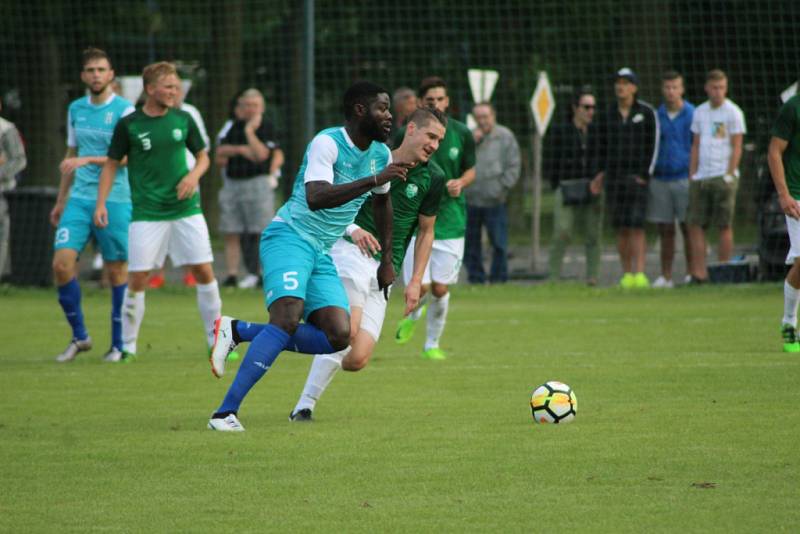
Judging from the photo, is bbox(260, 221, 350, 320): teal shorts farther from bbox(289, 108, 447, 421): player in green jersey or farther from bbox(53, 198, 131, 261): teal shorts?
bbox(53, 198, 131, 261): teal shorts

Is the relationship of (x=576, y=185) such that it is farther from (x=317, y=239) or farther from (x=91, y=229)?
(x=317, y=239)

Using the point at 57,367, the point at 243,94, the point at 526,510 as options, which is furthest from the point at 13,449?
the point at 243,94

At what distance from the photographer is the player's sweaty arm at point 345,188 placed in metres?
7.73

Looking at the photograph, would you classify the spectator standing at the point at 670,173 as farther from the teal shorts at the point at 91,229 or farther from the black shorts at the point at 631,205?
the teal shorts at the point at 91,229

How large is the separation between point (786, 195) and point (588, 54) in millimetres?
18036

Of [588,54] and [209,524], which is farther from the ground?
[588,54]

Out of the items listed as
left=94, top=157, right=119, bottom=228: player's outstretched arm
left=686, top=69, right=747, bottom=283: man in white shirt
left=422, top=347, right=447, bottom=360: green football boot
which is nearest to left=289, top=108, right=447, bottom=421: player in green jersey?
left=422, top=347, right=447, bottom=360: green football boot

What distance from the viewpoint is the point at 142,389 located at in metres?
10.4

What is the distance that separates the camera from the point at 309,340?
326 inches

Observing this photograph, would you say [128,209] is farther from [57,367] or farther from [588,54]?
[588,54]

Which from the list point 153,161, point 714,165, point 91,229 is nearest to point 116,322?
point 91,229

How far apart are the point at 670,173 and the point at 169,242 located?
8.42 m

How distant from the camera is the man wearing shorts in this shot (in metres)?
11.7

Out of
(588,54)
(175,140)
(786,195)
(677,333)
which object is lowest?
(677,333)
